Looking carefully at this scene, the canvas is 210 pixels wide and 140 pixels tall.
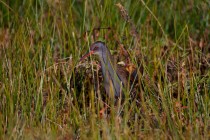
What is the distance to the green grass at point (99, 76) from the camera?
15.1 ft

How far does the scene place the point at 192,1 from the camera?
6.67m

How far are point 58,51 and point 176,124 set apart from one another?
1990mm

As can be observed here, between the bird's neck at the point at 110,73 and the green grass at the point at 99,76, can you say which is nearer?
the green grass at the point at 99,76

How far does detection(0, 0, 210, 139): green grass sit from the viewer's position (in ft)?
15.1

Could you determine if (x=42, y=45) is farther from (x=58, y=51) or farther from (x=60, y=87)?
(x=60, y=87)

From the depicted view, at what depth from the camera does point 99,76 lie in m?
5.86

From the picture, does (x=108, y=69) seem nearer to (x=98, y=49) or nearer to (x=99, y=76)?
(x=98, y=49)

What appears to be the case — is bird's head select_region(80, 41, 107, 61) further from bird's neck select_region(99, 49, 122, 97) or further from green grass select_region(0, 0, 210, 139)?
green grass select_region(0, 0, 210, 139)

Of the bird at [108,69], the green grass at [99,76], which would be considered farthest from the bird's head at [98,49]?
the green grass at [99,76]

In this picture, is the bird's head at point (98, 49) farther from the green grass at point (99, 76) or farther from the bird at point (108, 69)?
the green grass at point (99, 76)

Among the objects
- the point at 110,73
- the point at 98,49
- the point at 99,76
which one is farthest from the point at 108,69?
the point at 99,76

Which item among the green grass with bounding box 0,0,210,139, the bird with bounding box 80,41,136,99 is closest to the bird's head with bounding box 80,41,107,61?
the bird with bounding box 80,41,136,99

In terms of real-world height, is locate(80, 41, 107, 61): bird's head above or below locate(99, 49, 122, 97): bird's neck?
above

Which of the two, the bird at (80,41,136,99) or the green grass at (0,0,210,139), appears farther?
the bird at (80,41,136,99)
